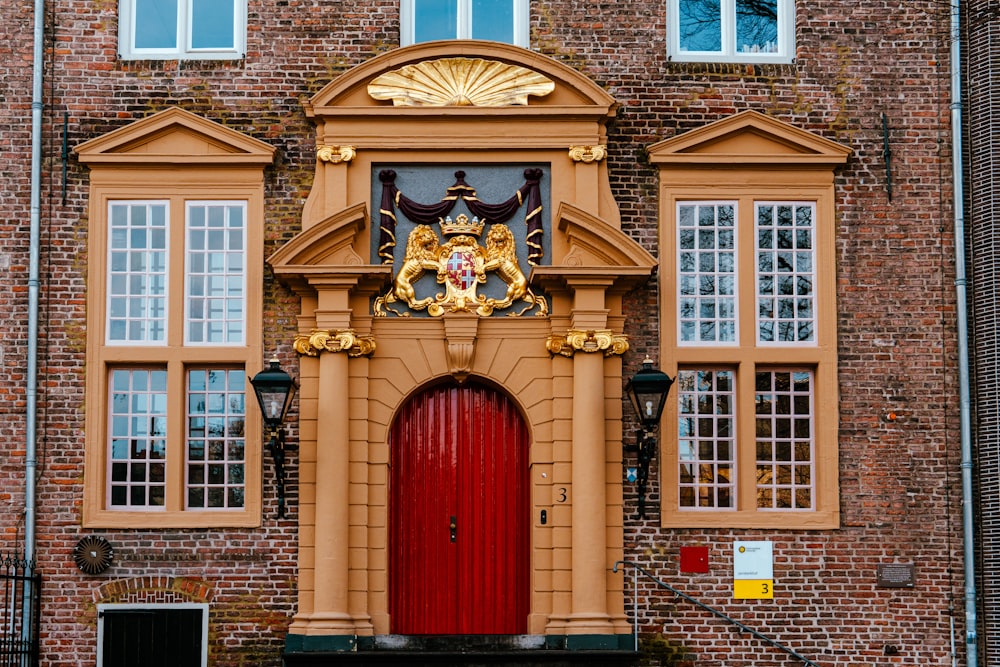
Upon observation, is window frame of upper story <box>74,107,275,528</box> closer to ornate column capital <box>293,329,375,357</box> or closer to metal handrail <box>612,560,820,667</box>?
ornate column capital <box>293,329,375,357</box>

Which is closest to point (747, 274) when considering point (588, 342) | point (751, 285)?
point (751, 285)

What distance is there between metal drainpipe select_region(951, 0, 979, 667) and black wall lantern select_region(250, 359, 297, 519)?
7015 mm

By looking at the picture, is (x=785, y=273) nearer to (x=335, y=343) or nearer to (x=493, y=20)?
(x=493, y=20)

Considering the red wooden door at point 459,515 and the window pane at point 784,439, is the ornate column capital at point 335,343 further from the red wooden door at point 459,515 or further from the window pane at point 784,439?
the window pane at point 784,439

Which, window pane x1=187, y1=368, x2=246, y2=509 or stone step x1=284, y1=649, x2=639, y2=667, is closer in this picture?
stone step x1=284, y1=649, x2=639, y2=667

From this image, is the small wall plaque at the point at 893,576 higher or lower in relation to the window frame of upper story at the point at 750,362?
lower

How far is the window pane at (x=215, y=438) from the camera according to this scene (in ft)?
50.6

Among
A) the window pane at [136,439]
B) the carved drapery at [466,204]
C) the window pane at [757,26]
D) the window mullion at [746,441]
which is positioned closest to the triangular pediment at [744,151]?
the window pane at [757,26]

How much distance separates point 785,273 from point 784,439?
177cm

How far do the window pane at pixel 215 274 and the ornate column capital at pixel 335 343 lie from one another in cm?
73

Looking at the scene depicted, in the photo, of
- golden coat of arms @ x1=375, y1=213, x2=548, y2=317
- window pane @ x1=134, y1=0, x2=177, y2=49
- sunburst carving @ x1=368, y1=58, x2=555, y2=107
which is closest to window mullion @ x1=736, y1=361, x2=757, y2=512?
golden coat of arms @ x1=375, y1=213, x2=548, y2=317

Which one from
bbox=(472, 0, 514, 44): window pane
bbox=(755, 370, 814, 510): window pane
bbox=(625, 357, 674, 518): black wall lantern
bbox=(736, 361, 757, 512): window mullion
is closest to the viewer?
bbox=(625, 357, 674, 518): black wall lantern

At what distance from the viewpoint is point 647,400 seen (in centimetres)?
1474

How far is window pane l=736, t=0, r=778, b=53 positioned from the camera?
16.2 meters
